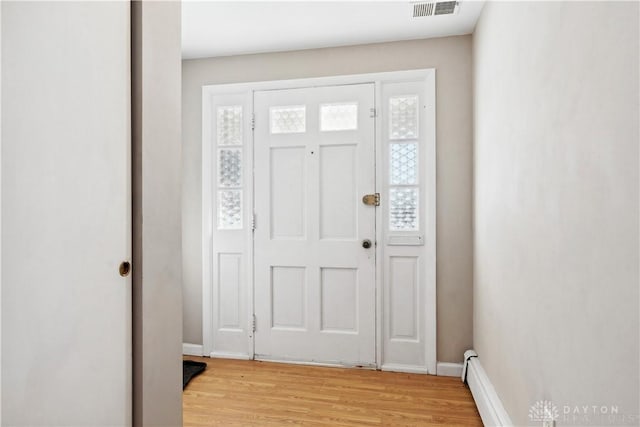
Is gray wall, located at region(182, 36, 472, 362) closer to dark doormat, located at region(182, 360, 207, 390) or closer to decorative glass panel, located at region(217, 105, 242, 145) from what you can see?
decorative glass panel, located at region(217, 105, 242, 145)

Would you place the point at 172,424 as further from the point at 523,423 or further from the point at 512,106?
the point at 512,106

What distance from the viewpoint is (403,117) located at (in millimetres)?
2805

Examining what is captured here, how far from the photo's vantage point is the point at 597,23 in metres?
0.95

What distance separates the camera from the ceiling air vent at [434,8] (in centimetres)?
227

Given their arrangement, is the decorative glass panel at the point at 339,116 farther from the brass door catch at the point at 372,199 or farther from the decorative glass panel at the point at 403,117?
the brass door catch at the point at 372,199

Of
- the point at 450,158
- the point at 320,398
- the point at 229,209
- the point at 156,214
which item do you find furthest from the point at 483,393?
the point at 229,209

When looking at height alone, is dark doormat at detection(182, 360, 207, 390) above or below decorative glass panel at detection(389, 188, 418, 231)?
below

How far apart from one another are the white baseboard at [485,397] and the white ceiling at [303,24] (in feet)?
7.21

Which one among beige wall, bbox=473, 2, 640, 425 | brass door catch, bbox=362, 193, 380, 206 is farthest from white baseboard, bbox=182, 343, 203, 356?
beige wall, bbox=473, 2, 640, 425

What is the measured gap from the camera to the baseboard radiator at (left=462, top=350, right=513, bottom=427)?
1829 millimetres

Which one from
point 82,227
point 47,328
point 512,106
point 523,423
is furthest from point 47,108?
point 523,423

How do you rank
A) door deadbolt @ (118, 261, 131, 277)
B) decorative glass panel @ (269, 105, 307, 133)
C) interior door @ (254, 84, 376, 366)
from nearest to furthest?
door deadbolt @ (118, 261, 131, 277) → interior door @ (254, 84, 376, 366) → decorative glass panel @ (269, 105, 307, 133)

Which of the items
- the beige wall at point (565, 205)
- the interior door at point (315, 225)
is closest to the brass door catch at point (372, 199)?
the interior door at point (315, 225)

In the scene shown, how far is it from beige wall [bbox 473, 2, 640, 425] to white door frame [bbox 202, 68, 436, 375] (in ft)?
2.35
